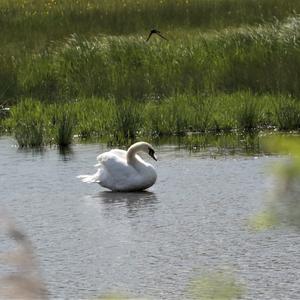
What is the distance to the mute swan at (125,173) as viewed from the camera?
12602mm

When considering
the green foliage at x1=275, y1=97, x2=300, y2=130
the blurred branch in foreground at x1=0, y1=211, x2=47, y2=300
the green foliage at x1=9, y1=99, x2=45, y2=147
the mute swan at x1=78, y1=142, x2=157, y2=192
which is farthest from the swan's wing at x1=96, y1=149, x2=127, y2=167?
the blurred branch in foreground at x1=0, y1=211, x2=47, y2=300

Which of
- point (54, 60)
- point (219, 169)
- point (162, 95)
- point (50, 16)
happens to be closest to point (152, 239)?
point (219, 169)

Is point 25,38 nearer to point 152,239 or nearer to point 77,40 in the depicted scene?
point 77,40

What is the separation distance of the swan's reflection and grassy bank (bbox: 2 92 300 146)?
3.89 meters

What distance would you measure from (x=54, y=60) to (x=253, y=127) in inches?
205

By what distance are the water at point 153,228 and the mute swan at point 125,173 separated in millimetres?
125

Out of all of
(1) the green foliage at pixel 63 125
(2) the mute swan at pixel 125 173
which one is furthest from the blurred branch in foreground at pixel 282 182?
(1) the green foliage at pixel 63 125

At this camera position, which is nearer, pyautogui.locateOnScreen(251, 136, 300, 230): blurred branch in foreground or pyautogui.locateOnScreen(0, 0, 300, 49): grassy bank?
pyautogui.locateOnScreen(251, 136, 300, 230): blurred branch in foreground

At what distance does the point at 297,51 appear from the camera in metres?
19.5

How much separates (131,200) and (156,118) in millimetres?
5301

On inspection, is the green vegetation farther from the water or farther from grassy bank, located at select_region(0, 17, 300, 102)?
the water

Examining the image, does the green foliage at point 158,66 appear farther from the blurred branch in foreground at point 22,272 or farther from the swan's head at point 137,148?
the blurred branch in foreground at point 22,272

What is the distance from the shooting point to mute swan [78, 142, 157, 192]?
1260 centimetres

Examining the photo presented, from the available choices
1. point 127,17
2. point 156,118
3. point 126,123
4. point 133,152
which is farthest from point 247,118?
point 127,17
